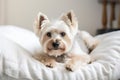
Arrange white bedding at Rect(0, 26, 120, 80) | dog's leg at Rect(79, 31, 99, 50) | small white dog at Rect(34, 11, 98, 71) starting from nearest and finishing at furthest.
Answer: white bedding at Rect(0, 26, 120, 80)
small white dog at Rect(34, 11, 98, 71)
dog's leg at Rect(79, 31, 99, 50)

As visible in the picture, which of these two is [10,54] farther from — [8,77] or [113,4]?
[113,4]

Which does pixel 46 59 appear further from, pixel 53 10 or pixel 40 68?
pixel 53 10

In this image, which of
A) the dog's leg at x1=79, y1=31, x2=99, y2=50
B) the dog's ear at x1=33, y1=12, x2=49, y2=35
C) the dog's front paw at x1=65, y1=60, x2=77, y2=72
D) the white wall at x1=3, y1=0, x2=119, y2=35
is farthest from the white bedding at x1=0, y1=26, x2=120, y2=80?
the white wall at x1=3, y1=0, x2=119, y2=35

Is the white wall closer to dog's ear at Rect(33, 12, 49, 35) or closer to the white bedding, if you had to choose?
dog's ear at Rect(33, 12, 49, 35)

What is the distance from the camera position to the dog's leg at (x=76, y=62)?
1.05 m

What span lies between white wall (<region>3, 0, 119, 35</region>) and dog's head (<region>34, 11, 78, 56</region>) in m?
1.76

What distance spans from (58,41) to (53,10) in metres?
1.96

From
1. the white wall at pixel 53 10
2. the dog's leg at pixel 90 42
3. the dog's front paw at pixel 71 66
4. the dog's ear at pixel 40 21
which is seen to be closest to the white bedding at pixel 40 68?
the dog's front paw at pixel 71 66

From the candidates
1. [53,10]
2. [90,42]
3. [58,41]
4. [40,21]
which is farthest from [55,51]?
[53,10]

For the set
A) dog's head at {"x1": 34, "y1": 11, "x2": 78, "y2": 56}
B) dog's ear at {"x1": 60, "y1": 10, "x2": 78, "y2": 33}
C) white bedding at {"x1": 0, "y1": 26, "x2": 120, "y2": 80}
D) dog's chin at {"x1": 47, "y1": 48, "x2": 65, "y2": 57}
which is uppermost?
dog's ear at {"x1": 60, "y1": 10, "x2": 78, "y2": 33}

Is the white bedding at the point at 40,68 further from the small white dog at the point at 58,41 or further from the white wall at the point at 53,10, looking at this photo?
the white wall at the point at 53,10

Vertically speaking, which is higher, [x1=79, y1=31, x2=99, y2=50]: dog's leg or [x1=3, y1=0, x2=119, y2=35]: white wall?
[x1=3, y1=0, x2=119, y2=35]: white wall

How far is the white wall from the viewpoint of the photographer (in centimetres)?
296

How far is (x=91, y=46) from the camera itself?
1.56m
